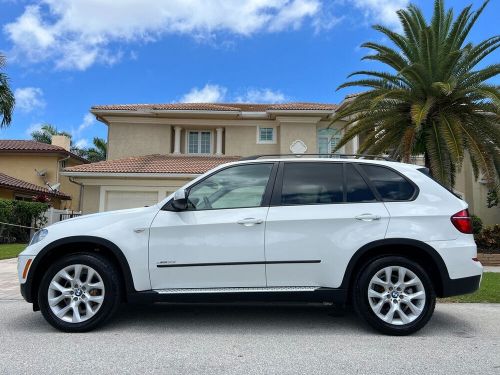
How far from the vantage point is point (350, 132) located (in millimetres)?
13812

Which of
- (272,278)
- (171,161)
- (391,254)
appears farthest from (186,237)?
(171,161)

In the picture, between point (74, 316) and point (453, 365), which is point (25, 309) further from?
point (453, 365)

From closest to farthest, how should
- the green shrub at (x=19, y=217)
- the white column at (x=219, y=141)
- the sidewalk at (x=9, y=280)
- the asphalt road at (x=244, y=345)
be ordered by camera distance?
the asphalt road at (x=244, y=345)
the sidewalk at (x=9, y=280)
the green shrub at (x=19, y=217)
the white column at (x=219, y=141)

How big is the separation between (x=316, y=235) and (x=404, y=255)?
1.05 m

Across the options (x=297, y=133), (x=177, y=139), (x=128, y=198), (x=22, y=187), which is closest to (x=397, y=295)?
(x=128, y=198)

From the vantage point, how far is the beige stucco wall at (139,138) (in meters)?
20.8

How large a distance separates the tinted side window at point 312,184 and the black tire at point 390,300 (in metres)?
0.84

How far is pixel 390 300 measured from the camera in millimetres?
4863

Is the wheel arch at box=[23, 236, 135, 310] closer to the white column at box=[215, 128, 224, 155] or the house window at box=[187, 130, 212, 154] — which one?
the white column at box=[215, 128, 224, 155]

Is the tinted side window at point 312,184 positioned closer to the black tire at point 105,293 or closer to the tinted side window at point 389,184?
the tinted side window at point 389,184

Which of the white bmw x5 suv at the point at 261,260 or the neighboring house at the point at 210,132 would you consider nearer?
the white bmw x5 suv at the point at 261,260

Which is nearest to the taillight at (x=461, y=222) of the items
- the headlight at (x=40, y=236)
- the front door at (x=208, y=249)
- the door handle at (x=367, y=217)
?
the door handle at (x=367, y=217)

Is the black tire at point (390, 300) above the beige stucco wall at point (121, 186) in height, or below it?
below

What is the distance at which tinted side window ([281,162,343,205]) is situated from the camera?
509cm
